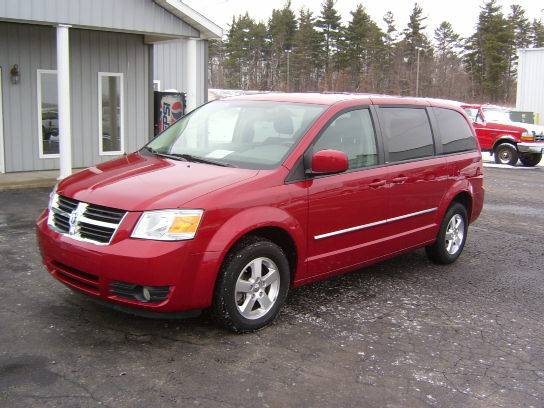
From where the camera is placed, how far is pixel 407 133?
5789 mm

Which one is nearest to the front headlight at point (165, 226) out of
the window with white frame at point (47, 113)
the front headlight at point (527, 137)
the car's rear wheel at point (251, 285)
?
the car's rear wheel at point (251, 285)

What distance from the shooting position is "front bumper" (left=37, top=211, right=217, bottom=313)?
3785mm

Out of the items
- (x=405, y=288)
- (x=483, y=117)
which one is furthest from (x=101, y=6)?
(x=483, y=117)

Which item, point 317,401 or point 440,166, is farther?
point 440,166

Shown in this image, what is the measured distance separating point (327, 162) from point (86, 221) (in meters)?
1.82

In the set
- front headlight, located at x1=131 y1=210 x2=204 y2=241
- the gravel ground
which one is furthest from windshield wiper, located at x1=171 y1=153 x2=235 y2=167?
the gravel ground

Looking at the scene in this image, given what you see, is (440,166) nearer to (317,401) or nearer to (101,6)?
(317,401)

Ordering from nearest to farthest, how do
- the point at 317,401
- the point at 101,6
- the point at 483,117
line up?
the point at 317,401 < the point at 101,6 < the point at 483,117

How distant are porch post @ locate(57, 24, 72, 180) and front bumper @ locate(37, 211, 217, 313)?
731 centimetres

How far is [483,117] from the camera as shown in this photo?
19.2 m

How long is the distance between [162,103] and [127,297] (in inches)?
427

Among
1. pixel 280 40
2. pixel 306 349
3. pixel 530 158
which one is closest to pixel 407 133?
pixel 306 349

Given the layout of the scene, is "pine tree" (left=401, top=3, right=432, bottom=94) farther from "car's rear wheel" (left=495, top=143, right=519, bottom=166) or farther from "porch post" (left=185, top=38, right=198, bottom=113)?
"porch post" (left=185, top=38, right=198, bottom=113)

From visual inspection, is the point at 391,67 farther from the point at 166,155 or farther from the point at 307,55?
the point at 166,155
